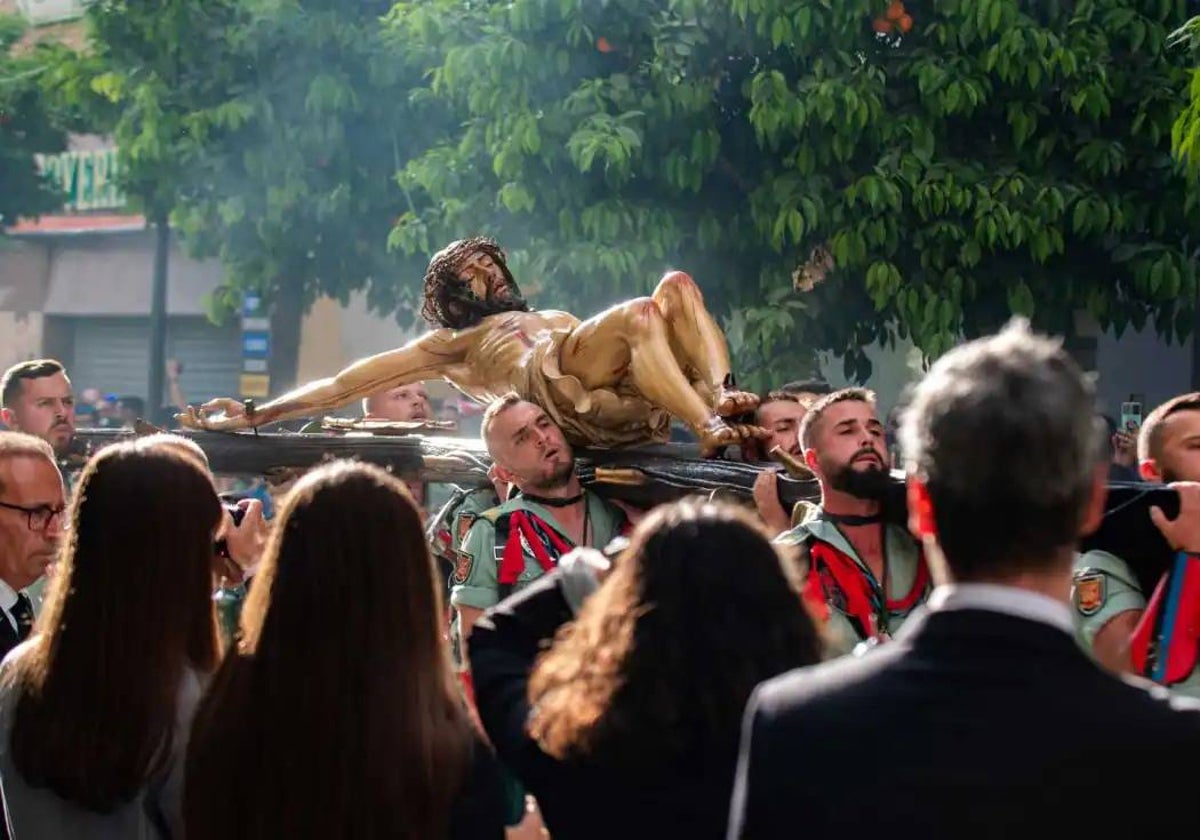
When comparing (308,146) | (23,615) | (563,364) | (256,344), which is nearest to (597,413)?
(563,364)

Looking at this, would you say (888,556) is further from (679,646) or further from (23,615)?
(679,646)

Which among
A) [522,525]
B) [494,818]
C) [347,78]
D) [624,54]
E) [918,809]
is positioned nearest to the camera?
[918,809]

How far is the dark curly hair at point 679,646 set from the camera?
241cm

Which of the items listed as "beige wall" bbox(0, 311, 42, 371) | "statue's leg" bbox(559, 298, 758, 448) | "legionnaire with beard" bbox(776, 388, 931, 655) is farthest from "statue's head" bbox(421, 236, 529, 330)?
"beige wall" bbox(0, 311, 42, 371)

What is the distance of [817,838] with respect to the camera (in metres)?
1.86

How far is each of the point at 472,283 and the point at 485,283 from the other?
1.9 inches

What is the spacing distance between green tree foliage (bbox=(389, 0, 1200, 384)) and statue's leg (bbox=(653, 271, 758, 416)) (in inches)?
140

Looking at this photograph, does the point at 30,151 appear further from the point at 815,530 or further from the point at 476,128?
the point at 815,530

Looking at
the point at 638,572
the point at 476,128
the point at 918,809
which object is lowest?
the point at 918,809

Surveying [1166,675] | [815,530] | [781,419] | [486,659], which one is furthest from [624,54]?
[486,659]

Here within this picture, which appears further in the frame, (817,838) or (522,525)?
(522,525)

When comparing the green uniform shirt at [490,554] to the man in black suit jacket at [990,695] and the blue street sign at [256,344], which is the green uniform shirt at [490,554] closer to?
the man in black suit jacket at [990,695]

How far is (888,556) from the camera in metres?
4.98

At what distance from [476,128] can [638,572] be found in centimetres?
892
